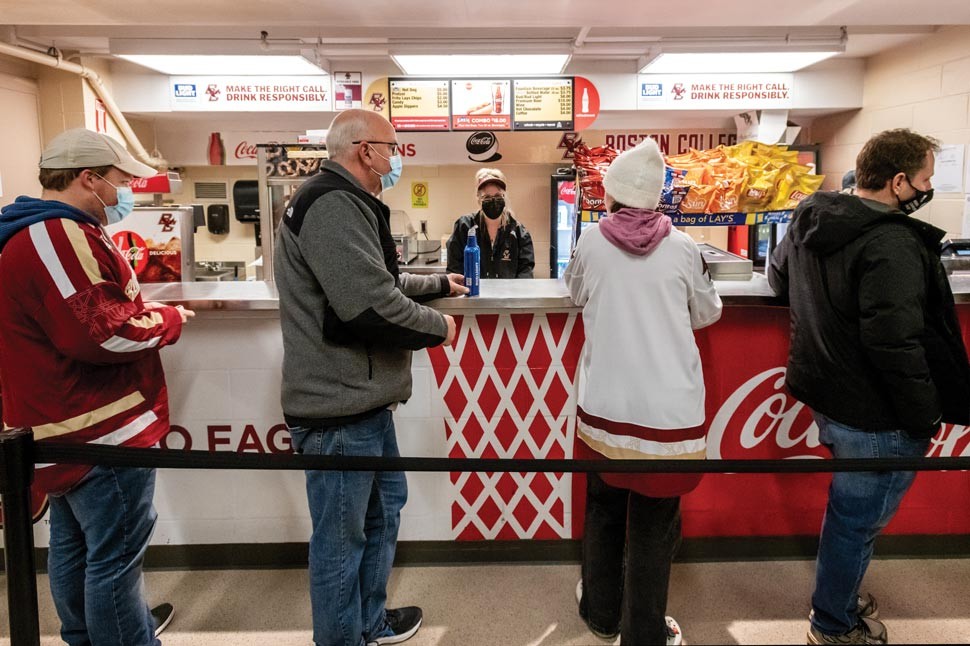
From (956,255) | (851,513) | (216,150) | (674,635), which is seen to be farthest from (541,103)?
(674,635)

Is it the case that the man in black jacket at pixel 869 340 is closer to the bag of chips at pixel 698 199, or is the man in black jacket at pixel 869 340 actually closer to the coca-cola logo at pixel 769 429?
the coca-cola logo at pixel 769 429

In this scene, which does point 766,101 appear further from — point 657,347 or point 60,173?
point 60,173

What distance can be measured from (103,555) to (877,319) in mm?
2260

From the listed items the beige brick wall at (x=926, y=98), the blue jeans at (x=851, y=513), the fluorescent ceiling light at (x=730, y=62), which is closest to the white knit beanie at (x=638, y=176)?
the blue jeans at (x=851, y=513)

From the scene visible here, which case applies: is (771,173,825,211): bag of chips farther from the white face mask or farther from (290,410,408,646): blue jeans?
the white face mask

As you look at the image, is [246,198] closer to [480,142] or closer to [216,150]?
[216,150]

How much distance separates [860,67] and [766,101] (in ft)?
2.93

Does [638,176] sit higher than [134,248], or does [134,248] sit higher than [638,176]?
[638,176]

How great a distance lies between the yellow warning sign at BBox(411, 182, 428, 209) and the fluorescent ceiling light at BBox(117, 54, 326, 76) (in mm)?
1693

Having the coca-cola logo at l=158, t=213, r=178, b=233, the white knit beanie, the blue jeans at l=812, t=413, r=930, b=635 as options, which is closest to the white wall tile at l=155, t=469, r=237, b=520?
the coca-cola logo at l=158, t=213, r=178, b=233

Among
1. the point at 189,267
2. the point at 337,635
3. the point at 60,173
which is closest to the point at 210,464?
the point at 337,635

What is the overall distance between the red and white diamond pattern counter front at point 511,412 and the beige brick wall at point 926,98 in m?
3.67

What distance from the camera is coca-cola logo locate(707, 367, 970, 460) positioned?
2750 millimetres

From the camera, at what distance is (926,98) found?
517 cm
